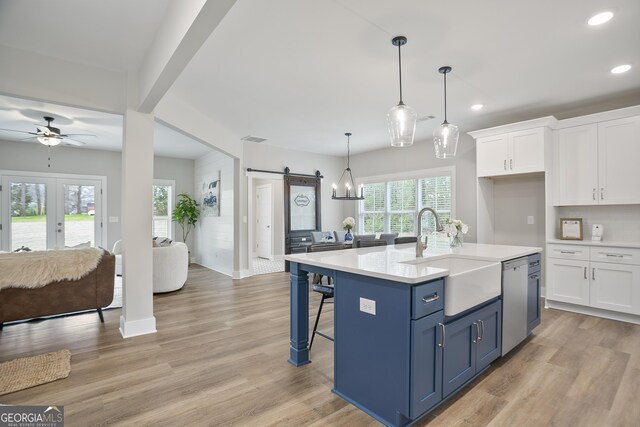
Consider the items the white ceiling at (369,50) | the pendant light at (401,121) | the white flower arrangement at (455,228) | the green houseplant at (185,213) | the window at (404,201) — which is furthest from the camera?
the green houseplant at (185,213)

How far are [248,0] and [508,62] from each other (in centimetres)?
246

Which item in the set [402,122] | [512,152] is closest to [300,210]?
[512,152]

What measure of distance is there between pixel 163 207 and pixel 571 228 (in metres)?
8.19

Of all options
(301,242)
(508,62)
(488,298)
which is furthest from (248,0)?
(301,242)

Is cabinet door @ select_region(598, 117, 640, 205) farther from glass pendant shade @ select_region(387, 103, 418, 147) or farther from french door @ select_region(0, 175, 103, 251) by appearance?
french door @ select_region(0, 175, 103, 251)

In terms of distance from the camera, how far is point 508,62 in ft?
9.91

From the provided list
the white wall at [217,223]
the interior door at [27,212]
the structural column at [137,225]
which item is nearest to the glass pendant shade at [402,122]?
the structural column at [137,225]

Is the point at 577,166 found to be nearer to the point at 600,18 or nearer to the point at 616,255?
the point at 616,255

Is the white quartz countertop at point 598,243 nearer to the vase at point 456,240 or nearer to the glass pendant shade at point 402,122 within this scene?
the vase at point 456,240

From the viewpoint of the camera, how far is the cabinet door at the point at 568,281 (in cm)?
385

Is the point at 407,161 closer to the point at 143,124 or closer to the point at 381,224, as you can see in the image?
the point at 381,224

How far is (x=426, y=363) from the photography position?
1.80m

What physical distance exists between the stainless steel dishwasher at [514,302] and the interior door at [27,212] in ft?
26.6

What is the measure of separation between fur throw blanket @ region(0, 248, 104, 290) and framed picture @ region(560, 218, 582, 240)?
5.79 meters
